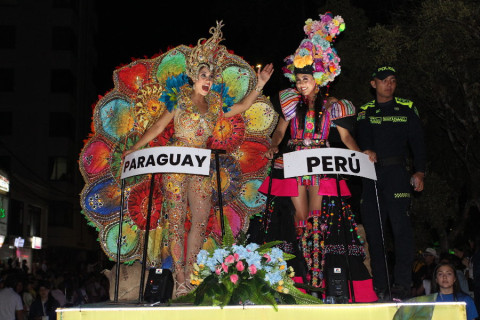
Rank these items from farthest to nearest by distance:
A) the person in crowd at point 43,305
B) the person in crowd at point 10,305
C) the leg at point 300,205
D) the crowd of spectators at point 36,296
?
the person in crowd at point 43,305
the crowd of spectators at point 36,296
the person in crowd at point 10,305
the leg at point 300,205

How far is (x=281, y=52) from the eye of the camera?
1705cm

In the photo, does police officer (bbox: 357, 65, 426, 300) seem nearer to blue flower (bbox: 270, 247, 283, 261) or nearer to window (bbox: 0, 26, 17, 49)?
blue flower (bbox: 270, 247, 283, 261)

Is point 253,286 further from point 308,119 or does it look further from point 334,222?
point 308,119

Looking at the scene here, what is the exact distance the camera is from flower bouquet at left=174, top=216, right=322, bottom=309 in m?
4.43

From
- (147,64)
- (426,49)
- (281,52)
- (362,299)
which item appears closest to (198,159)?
(362,299)

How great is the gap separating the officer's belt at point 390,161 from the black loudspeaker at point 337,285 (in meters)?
1.36

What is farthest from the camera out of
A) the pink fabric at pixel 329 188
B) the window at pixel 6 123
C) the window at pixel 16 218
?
the window at pixel 6 123

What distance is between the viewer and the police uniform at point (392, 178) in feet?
19.8

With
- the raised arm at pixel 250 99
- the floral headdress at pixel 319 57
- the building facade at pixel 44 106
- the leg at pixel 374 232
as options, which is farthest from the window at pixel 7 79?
the leg at pixel 374 232

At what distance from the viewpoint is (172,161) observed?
5.48m

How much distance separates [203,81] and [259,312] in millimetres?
2847

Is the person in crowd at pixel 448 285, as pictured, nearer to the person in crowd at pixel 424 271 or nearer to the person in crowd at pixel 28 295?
the person in crowd at pixel 424 271

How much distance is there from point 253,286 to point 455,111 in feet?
24.4

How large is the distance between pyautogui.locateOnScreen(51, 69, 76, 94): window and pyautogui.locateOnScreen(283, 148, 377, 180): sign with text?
35874 mm
